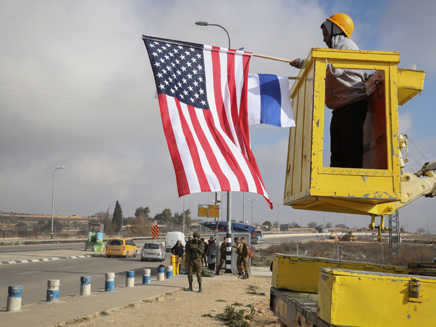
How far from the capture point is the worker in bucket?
175 inches

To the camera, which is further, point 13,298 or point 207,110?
point 13,298

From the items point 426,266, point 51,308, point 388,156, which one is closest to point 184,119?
point 388,156

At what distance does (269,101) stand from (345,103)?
49.5 inches

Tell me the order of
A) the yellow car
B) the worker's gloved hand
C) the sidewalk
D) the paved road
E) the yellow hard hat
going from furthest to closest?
1. the yellow car
2. the paved road
3. the sidewalk
4. the worker's gloved hand
5. the yellow hard hat

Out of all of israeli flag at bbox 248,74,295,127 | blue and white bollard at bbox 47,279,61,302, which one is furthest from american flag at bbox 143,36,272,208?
blue and white bollard at bbox 47,279,61,302

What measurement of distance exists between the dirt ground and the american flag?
4646 mm

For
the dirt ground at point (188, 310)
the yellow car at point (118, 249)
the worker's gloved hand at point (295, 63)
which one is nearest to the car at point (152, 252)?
the yellow car at point (118, 249)

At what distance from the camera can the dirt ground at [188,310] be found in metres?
9.21

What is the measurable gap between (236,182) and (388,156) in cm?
214

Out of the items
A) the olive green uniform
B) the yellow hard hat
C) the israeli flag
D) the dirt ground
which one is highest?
the yellow hard hat

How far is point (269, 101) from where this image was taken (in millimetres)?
5586

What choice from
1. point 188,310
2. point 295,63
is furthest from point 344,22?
point 188,310

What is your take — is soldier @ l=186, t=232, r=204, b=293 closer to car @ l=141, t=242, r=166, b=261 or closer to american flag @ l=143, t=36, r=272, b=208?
american flag @ l=143, t=36, r=272, b=208

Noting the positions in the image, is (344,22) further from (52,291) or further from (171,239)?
(171,239)
